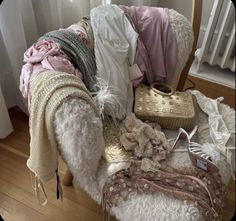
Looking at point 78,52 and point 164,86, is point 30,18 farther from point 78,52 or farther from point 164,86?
point 164,86

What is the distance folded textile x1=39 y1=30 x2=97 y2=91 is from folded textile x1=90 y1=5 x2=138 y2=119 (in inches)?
1.0

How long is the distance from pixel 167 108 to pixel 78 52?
0.30m

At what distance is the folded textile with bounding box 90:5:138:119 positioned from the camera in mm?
889

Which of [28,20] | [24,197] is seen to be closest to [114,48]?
[28,20]

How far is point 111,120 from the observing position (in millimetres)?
898

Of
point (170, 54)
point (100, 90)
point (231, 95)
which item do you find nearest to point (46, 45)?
point (100, 90)

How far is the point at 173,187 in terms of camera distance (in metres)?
0.75

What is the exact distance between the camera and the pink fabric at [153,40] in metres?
0.93

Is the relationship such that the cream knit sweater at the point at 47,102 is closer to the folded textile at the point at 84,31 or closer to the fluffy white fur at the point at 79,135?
the fluffy white fur at the point at 79,135

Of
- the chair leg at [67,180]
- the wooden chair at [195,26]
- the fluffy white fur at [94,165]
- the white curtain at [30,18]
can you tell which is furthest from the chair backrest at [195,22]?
the chair leg at [67,180]

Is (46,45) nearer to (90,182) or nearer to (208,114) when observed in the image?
(90,182)

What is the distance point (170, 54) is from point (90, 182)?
0.45 metres

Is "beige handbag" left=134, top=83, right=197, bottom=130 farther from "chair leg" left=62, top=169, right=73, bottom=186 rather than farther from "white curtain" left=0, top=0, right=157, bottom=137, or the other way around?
"chair leg" left=62, top=169, right=73, bottom=186

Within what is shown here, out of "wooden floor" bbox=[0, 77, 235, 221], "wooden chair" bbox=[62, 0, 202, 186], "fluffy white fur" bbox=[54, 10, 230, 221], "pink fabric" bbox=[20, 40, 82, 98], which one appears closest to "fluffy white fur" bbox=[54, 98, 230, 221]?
"fluffy white fur" bbox=[54, 10, 230, 221]
